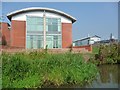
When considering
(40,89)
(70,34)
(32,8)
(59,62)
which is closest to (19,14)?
(32,8)

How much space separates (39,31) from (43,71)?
58.2ft

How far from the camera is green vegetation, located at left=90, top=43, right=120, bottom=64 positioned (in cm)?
2162

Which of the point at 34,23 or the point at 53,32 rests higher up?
the point at 34,23

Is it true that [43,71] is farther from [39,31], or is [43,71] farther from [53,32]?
[53,32]

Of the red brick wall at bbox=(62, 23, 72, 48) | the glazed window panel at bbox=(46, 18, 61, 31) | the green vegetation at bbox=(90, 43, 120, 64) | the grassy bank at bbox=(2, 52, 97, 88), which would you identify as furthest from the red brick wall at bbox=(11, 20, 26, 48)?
the grassy bank at bbox=(2, 52, 97, 88)

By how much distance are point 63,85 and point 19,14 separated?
19918 millimetres

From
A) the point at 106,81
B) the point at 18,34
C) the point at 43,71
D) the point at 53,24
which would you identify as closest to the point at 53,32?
the point at 53,24

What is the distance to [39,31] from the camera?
89.0 feet

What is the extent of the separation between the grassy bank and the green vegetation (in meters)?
10.3

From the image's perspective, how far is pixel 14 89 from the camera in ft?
26.9

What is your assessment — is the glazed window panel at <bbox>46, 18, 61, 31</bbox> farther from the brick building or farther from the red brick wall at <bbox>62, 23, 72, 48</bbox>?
the red brick wall at <bbox>62, 23, 72, 48</bbox>

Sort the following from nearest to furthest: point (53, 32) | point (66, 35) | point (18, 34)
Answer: point (18, 34)
point (53, 32)
point (66, 35)

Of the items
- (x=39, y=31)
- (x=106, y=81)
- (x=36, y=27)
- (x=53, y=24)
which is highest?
(x=53, y=24)

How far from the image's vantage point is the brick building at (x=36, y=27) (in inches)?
1066
